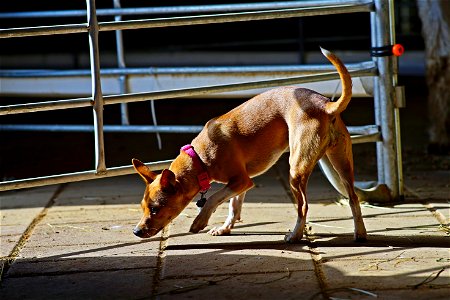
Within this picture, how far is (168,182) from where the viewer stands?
409 cm

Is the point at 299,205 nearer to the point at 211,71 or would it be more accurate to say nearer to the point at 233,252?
the point at 233,252

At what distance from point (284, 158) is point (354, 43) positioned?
3.98 metres

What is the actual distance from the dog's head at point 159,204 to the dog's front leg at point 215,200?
12 centimetres

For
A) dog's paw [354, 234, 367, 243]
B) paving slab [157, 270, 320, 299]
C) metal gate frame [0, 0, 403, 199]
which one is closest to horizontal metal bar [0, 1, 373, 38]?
metal gate frame [0, 0, 403, 199]

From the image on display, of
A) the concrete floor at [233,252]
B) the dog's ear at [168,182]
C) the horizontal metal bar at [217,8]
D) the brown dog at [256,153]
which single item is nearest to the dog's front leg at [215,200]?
the brown dog at [256,153]

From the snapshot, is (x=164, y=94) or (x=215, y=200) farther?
(x=164, y=94)

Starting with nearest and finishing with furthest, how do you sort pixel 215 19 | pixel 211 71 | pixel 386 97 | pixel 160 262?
pixel 160 262 → pixel 215 19 → pixel 386 97 → pixel 211 71

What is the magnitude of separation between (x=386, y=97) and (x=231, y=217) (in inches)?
52.6

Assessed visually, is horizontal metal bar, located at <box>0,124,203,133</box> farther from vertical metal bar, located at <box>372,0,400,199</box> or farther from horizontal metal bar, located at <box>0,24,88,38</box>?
horizontal metal bar, located at <box>0,24,88,38</box>

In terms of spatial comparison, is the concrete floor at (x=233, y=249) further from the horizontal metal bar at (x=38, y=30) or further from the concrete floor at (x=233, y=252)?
the horizontal metal bar at (x=38, y=30)

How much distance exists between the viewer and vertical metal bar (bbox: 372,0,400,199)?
5137 millimetres

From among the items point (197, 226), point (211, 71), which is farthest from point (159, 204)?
point (211, 71)

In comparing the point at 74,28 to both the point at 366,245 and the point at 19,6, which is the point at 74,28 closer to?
the point at 366,245

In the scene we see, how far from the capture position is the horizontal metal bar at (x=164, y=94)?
4375mm
